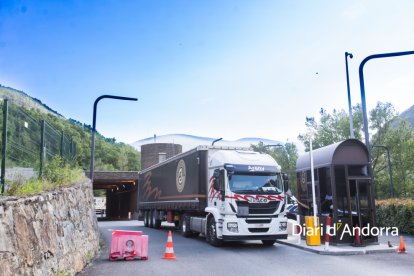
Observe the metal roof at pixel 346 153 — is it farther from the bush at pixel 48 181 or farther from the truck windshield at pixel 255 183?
the bush at pixel 48 181

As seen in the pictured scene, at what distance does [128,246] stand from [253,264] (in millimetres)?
3676

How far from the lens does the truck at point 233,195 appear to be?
14.6 metres

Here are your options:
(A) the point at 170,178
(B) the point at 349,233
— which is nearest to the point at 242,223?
(B) the point at 349,233

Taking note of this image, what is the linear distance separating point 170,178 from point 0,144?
46.2 ft

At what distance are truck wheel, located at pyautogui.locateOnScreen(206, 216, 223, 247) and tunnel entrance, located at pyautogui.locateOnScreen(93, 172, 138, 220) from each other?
88.8 feet

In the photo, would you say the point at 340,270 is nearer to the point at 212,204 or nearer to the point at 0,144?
the point at 212,204

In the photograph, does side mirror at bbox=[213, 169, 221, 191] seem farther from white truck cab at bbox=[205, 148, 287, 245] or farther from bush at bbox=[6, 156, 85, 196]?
bush at bbox=[6, 156, 85, 196]

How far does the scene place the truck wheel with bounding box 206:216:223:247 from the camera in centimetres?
1522

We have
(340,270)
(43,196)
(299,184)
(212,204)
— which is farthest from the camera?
(299,184)

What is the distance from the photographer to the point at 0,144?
766 cm

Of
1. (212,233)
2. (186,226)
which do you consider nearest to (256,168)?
(212,233)

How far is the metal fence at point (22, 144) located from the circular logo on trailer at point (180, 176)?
752 centimetres

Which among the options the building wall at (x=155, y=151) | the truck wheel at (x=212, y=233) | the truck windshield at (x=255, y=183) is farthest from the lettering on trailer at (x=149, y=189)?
the building wall at (x=155, y=151)

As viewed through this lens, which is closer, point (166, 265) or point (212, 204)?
point (166, 265)
